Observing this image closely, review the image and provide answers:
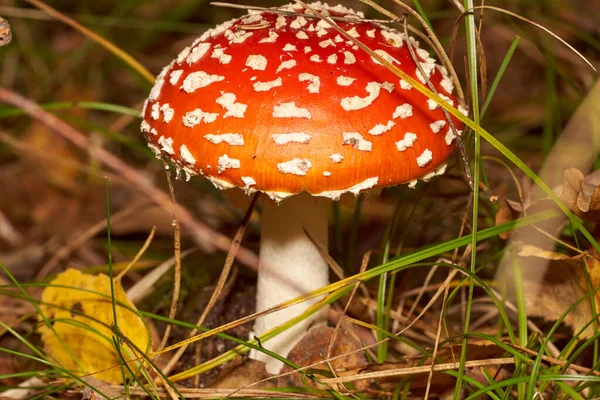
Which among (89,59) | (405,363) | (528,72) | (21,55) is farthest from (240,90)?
(528,72)

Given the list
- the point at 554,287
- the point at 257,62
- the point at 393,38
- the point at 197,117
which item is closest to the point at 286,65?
the point at 257,62

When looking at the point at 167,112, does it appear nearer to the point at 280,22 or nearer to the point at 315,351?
the point at 280,22

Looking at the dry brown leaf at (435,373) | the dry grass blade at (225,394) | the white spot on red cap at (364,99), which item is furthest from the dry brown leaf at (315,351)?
the white spot on red cap at (364,99)

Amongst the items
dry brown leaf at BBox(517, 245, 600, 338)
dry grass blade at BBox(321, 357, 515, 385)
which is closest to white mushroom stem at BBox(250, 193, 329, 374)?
dry grass blade at BBox(321, 357, 515, 385)

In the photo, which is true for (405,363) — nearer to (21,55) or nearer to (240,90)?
(240,90)

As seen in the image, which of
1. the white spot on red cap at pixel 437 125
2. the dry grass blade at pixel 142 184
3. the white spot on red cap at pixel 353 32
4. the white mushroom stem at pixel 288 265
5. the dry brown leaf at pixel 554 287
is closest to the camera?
the dry grass blade at pixel 142 184

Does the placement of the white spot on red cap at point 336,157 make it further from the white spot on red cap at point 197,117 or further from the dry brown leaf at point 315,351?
the dry brown leaf at point 315,351
